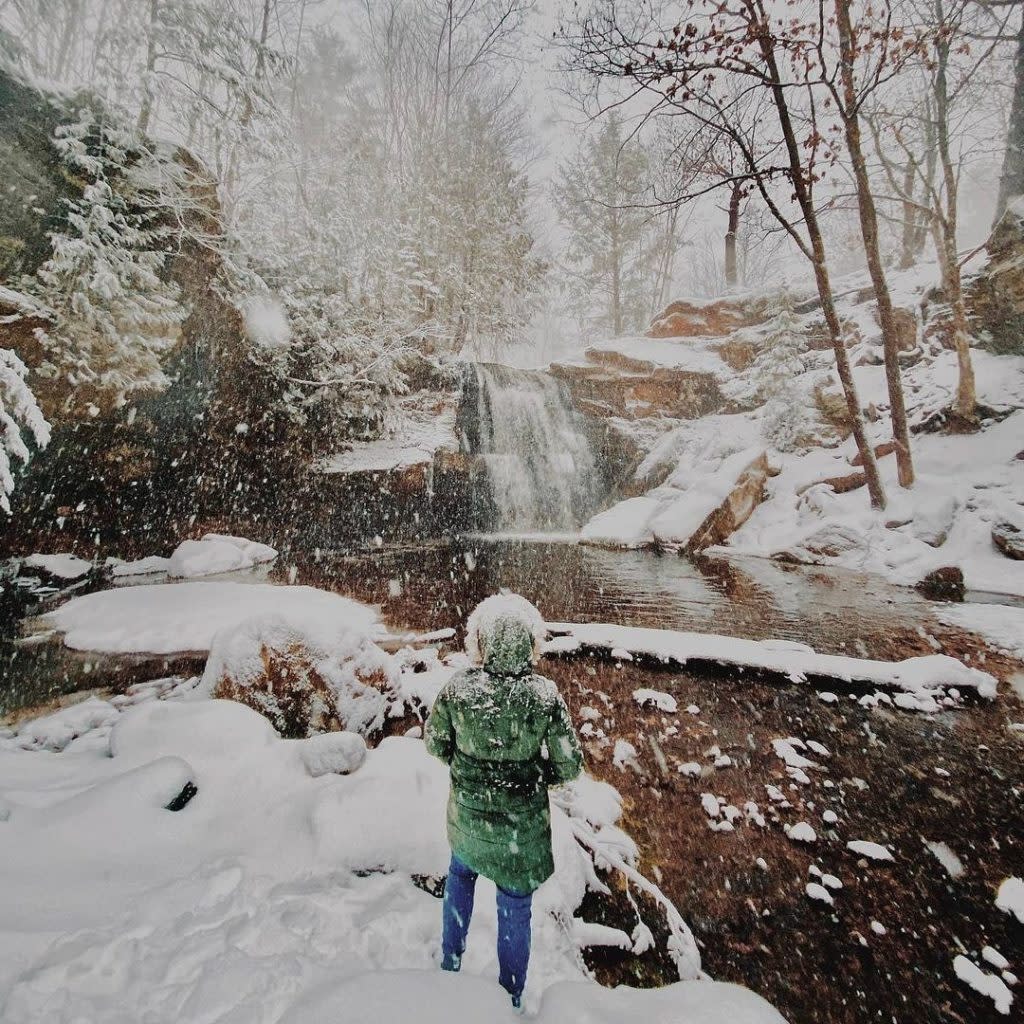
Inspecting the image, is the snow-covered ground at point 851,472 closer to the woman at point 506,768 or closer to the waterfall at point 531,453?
the waterfall at point 531,453

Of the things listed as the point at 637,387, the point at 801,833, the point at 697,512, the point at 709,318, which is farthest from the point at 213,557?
the point at 709,318

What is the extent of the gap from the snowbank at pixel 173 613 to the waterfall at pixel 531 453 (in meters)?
12.5

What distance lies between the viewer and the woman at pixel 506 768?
6.72ft

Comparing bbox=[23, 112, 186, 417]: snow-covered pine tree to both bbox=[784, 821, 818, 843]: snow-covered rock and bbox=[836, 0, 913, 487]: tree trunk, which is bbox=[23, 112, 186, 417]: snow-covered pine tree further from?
bbox=[836, 0, 913, 487]: tree trunk

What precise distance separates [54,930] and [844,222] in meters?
49.9

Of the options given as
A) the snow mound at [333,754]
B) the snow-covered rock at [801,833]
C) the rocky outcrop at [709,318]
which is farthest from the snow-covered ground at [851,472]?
the snow mound at [333,754]

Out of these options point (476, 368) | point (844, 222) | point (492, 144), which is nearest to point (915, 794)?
point (476, 368)

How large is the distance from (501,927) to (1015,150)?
24920mm

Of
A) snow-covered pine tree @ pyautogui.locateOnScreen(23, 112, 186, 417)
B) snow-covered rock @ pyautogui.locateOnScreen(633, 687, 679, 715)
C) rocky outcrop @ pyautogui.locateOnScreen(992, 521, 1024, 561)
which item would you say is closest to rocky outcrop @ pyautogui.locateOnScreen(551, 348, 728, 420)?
rocky outcrop @ pyautogui.locateOnScreen(992, 521, 1024, 561)

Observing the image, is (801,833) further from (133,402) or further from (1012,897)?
(133,402)

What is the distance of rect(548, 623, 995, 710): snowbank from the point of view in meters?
5.44

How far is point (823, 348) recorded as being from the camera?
69.3 ft

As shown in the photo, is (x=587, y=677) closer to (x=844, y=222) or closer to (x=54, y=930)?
(x=54, y=930)

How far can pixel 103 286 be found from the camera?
28.8 ft
